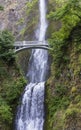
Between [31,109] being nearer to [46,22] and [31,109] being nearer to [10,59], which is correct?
[10,59]

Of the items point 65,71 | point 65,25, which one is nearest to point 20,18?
point 65,25

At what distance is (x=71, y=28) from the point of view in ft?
131

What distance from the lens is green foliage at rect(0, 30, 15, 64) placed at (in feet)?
157

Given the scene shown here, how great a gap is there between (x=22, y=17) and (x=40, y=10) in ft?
12.0

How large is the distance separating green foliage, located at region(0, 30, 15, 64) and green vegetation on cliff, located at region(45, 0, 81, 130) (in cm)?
757

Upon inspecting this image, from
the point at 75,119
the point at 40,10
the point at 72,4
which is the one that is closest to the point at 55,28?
the point at 40,10

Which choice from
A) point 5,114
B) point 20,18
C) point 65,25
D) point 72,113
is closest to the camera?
point 72,113

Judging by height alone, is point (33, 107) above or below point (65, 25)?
below

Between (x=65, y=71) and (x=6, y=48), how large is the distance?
37.9 feet

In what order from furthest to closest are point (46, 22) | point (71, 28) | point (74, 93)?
point (46, 22) < point (71, 28) < point (74, 93)

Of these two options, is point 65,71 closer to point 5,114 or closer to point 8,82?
point 5,114

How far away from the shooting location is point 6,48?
1908 inches

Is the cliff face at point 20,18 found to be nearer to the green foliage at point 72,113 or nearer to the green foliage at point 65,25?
the green foliage at point 65,25

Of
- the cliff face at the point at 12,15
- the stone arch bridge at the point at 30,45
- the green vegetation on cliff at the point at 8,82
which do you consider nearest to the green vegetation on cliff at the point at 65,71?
the green vegetation on cliff at the point at 8,82
